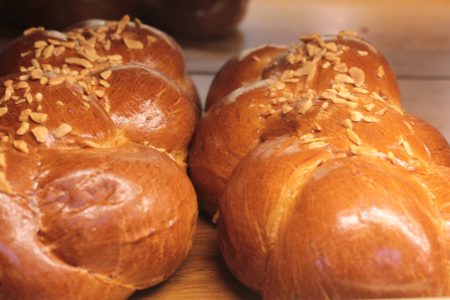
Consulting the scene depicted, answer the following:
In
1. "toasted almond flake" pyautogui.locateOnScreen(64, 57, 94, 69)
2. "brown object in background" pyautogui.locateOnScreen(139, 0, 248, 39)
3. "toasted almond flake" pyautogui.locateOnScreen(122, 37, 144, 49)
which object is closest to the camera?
"toasted almond flake" pyautogui.locateOnScreen(64, 57, 94, 69)

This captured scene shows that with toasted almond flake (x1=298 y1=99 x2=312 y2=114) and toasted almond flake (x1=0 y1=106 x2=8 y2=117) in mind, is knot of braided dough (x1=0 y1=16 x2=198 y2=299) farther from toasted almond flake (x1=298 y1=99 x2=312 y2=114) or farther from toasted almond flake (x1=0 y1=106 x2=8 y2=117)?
toasted almond flake (x1=298 y1=99 x2=312 y2=114)

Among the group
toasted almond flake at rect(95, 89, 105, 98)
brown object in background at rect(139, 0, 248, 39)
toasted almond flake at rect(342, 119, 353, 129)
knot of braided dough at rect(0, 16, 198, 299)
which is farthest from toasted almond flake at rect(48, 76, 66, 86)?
brown object in background at rect(139, 0, 248, 39)

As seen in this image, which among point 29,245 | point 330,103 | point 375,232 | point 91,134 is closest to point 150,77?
point 91,134

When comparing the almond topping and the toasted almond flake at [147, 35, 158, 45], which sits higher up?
the almond topping

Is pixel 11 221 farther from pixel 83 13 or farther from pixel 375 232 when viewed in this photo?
pixel 83 13

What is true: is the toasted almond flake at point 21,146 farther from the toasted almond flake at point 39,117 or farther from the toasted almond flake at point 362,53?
the toasted almond flake at point 362,53

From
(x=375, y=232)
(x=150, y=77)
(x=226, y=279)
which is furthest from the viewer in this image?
(x=150, y=77)

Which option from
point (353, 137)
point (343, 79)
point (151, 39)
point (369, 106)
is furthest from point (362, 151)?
point (151, 39)
